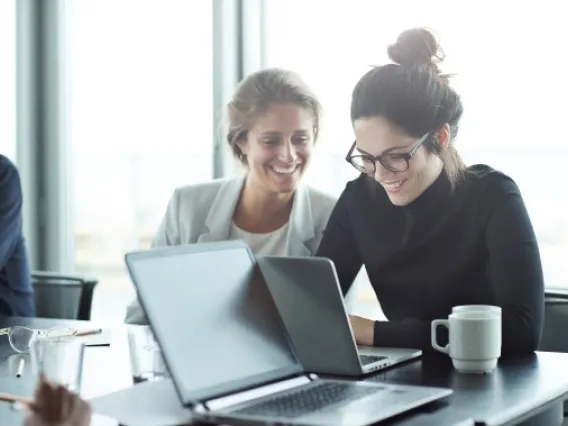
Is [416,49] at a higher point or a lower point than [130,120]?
higher

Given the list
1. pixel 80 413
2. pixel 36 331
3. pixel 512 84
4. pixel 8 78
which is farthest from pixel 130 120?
pixel 80 413

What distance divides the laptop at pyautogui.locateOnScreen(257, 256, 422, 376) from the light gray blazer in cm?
99

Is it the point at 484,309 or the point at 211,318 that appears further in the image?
the point at 484,309

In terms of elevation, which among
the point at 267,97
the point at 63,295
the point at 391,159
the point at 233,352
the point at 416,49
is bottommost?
the point at 63,295

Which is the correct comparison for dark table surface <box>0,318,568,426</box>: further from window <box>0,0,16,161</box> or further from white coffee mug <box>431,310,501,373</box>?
window <box>0,0,16,161</box>

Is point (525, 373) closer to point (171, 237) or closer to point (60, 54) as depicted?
point (171, 237)

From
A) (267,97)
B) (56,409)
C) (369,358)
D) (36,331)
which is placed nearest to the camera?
(56,409)

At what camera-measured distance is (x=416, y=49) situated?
7.57 ft

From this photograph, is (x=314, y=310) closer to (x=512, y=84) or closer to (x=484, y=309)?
(x=484, y=309)

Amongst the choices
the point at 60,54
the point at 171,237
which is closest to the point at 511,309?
the point at 171,237

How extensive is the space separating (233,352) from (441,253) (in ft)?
2.73

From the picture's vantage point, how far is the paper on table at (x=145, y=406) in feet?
4.62

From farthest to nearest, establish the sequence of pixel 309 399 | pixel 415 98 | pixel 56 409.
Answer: pixel 415 98 < pixel 309 399 < pixel 56 409

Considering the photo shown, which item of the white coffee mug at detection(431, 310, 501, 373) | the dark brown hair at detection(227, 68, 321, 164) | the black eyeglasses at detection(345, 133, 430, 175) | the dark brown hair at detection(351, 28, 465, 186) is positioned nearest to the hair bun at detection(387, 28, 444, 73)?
the dark brown hair at detection(351, 28, 465, 186)
